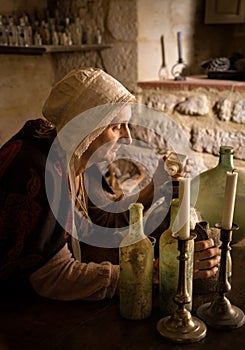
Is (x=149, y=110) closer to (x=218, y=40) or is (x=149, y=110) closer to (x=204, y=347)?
(x=218, y=40)

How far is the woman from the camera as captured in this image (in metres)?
1.08

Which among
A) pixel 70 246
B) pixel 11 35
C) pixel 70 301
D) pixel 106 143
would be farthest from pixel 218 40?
pixel 70 301

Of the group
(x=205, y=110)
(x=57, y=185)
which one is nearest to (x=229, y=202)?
(x=57, y=185)

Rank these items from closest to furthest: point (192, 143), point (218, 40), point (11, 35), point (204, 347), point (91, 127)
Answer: point (204, 347) → point (91, 127) → point (11, 35) → point (192, 143) → point (218, 40)

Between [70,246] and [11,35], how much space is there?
1.54m

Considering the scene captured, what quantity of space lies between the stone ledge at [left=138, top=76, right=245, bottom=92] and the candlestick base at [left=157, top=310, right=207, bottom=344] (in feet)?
5.62

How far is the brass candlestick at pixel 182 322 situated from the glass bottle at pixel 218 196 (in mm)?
398

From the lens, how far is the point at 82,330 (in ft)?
3.13

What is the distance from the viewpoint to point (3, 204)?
45.5 inches

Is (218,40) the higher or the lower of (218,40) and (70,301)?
the higher

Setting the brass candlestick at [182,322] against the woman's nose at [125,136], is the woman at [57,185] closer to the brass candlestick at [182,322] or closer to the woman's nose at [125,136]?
the woman's nose at [125,136]

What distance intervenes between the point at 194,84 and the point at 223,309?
1759 mm

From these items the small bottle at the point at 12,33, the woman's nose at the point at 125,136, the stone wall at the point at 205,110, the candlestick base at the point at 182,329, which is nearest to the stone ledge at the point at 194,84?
the stone wall at the point at 205,110

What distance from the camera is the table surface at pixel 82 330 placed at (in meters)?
0.91
